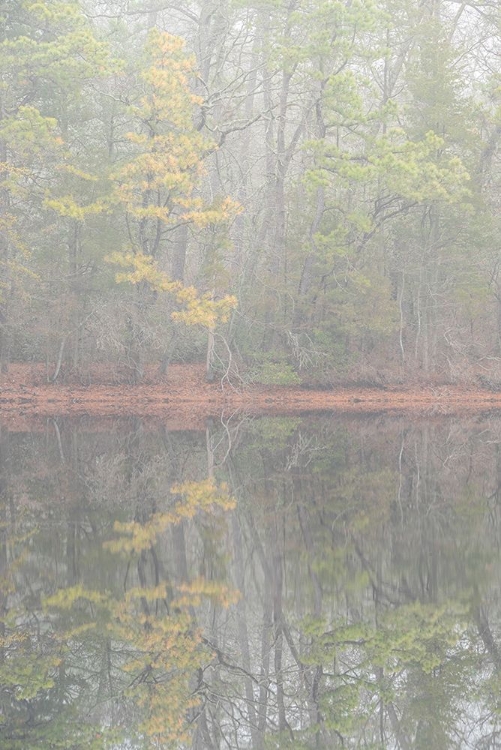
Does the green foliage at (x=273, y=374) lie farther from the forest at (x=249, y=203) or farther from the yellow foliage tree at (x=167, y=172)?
the yellow foliage tree at (x=167, y=172)

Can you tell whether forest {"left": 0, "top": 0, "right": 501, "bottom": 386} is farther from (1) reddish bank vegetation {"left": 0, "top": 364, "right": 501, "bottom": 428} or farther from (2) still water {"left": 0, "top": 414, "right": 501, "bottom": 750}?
(2) still water {"left": 0, "top": 414, "right": 501, "bottom": 750}

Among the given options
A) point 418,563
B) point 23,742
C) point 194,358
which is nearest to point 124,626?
point 23,742

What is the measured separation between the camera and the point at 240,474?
1478 cm

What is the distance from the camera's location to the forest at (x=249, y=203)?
25.6 m

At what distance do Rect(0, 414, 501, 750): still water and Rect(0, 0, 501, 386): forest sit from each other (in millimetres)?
13254

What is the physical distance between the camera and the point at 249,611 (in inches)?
300

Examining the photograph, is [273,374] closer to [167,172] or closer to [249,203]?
[249,203]

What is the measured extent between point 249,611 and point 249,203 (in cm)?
2354

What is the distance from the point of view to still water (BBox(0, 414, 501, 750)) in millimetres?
5910

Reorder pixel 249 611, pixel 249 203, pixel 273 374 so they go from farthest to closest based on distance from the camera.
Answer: pixel 249 203, pixel 273 374, pixel 249 611

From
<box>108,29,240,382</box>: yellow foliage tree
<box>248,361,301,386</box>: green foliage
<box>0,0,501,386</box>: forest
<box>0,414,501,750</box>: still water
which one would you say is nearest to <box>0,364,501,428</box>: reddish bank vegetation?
<box>248,361,301,386</box>: green foliage

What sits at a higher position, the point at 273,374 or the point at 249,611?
the point at 273,374

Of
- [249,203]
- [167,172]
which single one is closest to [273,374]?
A: [249,203]

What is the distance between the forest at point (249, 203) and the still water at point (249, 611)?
13254mm
